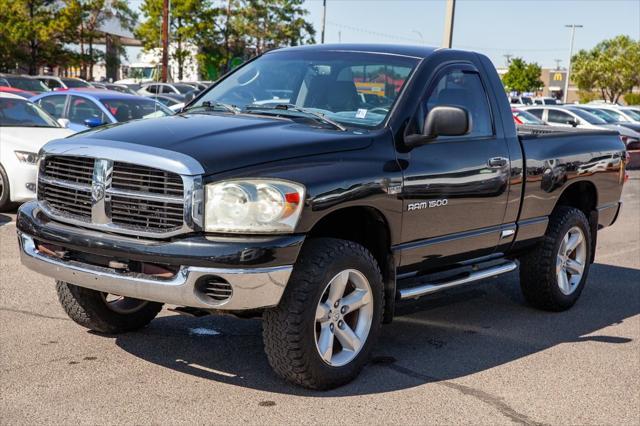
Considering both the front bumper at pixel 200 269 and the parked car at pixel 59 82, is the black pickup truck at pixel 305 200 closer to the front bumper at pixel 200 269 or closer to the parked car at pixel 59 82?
the front bumper at pixel 200 269

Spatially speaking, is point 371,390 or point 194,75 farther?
point 194,75

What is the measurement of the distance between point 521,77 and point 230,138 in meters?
85.5

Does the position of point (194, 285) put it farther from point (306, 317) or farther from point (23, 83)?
point (23, 83)

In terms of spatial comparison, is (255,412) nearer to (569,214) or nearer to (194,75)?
(569,214)

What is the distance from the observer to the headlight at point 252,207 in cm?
431

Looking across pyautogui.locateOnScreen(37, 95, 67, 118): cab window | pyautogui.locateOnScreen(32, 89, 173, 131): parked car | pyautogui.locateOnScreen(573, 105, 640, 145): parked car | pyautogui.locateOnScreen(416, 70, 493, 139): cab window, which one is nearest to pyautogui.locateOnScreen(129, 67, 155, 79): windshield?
pyautogui.locateOnScreen(573, 105, 640, 145): parked car

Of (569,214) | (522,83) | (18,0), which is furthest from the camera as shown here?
(522,83)

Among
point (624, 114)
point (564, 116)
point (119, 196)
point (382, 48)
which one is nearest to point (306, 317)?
point (119, 196)

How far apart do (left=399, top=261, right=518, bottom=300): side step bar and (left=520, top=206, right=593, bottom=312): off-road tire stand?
45 cm

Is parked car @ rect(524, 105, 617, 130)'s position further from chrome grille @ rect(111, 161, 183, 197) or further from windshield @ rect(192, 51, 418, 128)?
chrome grille @ rect(111, 161, 183, 197)

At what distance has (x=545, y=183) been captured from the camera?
647 cm

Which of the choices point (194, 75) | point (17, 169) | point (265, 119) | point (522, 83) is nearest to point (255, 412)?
point (265, 119)

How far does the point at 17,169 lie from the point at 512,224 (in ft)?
21.5

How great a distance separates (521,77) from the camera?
8669 cm
